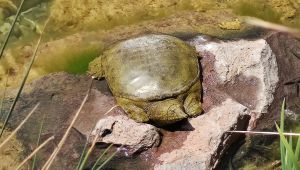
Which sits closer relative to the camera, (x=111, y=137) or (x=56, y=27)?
(x=111, y=137)

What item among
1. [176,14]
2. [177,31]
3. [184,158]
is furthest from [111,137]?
[176,14]

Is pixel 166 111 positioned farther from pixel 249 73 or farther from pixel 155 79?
pixel 249 73

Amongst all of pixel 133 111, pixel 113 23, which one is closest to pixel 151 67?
pixel 133 111

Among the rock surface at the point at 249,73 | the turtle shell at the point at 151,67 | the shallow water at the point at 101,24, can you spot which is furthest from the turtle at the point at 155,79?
the shallow water at the point at 101,24

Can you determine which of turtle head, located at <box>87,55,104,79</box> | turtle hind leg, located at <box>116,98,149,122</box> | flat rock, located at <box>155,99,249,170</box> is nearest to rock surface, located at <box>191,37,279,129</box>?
flat rock, located at <box>155,99,249,170</box>

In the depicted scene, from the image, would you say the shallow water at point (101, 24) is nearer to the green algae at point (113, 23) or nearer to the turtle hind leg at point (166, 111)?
the green algae at point (113, 23)

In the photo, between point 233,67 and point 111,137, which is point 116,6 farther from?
point 111,137

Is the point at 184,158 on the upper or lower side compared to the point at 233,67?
lower
